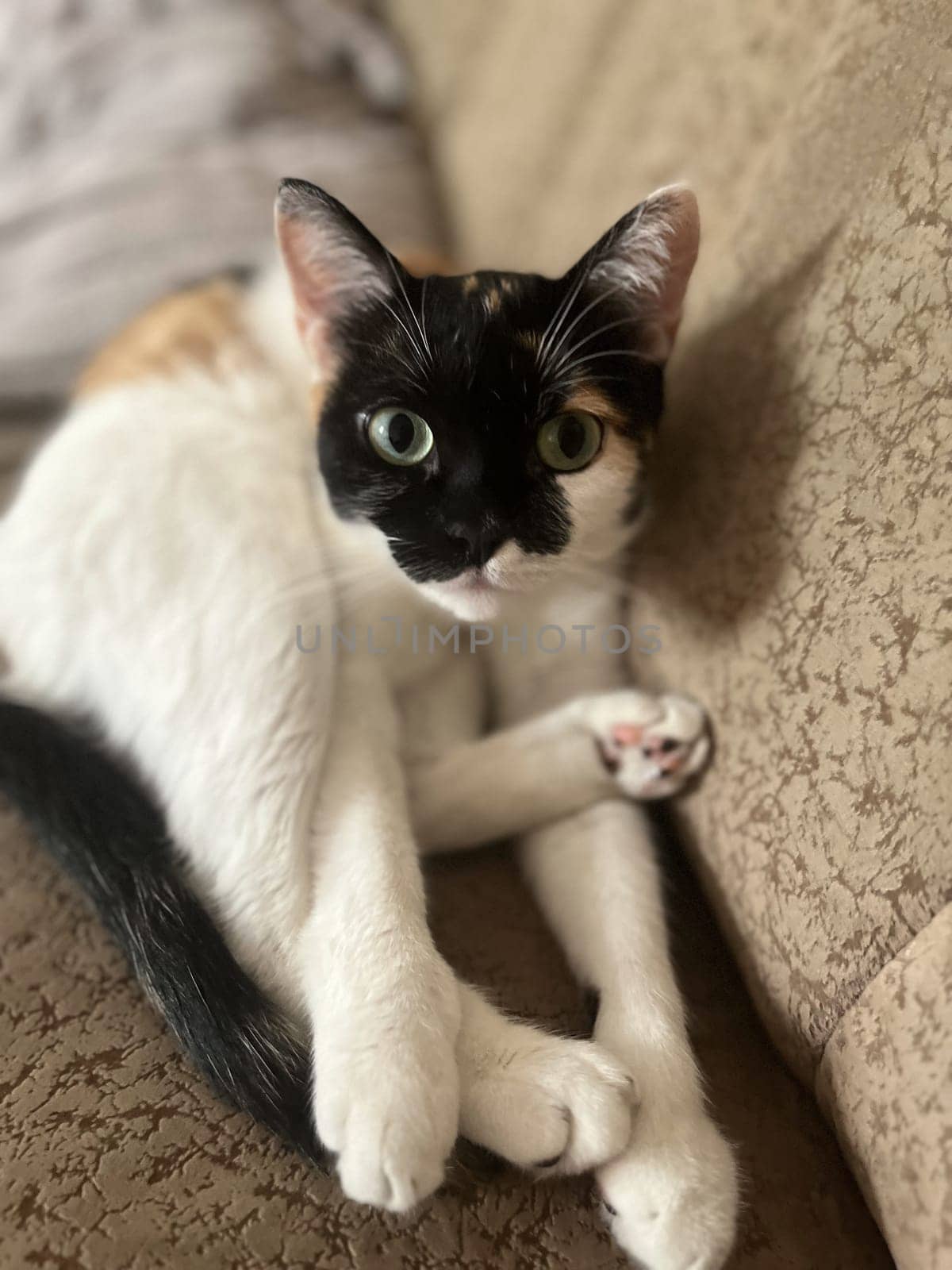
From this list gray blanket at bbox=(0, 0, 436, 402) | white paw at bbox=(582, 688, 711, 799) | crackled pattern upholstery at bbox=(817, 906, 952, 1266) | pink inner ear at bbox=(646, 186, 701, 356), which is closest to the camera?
crackled pattern upholstery at bbox=(817, 906, 952, 1266)

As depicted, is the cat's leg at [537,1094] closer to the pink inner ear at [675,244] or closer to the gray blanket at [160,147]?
the pink inner ear at [675,244]

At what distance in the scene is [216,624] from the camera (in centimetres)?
97

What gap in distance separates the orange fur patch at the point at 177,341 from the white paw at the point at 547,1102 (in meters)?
0.96

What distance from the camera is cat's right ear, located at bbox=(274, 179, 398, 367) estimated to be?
914 millimetres

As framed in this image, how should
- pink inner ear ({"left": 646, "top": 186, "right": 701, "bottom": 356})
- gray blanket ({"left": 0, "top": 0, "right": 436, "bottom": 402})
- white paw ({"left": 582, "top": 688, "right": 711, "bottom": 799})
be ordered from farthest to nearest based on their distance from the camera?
gray blanket ({"left": 0, "top": 0, "right": 436, "bottom": 402}) → white paw ({"left": 582, "top": 688, "right": 711, "bottom": 799}) → pink inner ear ({"left": 646, "top": 186, "right": 701, "bottom": 356})

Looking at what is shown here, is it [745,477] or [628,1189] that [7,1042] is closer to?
[628,1189]

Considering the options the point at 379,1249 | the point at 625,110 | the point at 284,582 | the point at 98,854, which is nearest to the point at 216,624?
the point at 284,582

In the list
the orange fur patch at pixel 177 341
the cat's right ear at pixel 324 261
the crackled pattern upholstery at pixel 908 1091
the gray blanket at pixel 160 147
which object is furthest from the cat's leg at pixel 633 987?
the gray blanket at pixel 160 147

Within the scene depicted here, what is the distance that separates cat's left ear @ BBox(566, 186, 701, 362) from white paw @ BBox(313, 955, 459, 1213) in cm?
73

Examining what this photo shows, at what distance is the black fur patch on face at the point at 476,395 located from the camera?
0.88m

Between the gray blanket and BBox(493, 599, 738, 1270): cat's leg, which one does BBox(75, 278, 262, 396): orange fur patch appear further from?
BBox(493, 599, 738, 1270): cat's leg

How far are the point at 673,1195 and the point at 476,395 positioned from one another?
74 centimetres

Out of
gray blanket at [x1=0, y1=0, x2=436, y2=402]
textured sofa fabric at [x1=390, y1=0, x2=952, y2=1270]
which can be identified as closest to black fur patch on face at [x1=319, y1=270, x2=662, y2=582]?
textured sofa fabric at [x1=390, y1=0, x2=952, y2=1270]

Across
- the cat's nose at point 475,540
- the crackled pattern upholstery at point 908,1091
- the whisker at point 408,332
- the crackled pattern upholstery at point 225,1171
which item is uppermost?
the whisker at point 408,332
